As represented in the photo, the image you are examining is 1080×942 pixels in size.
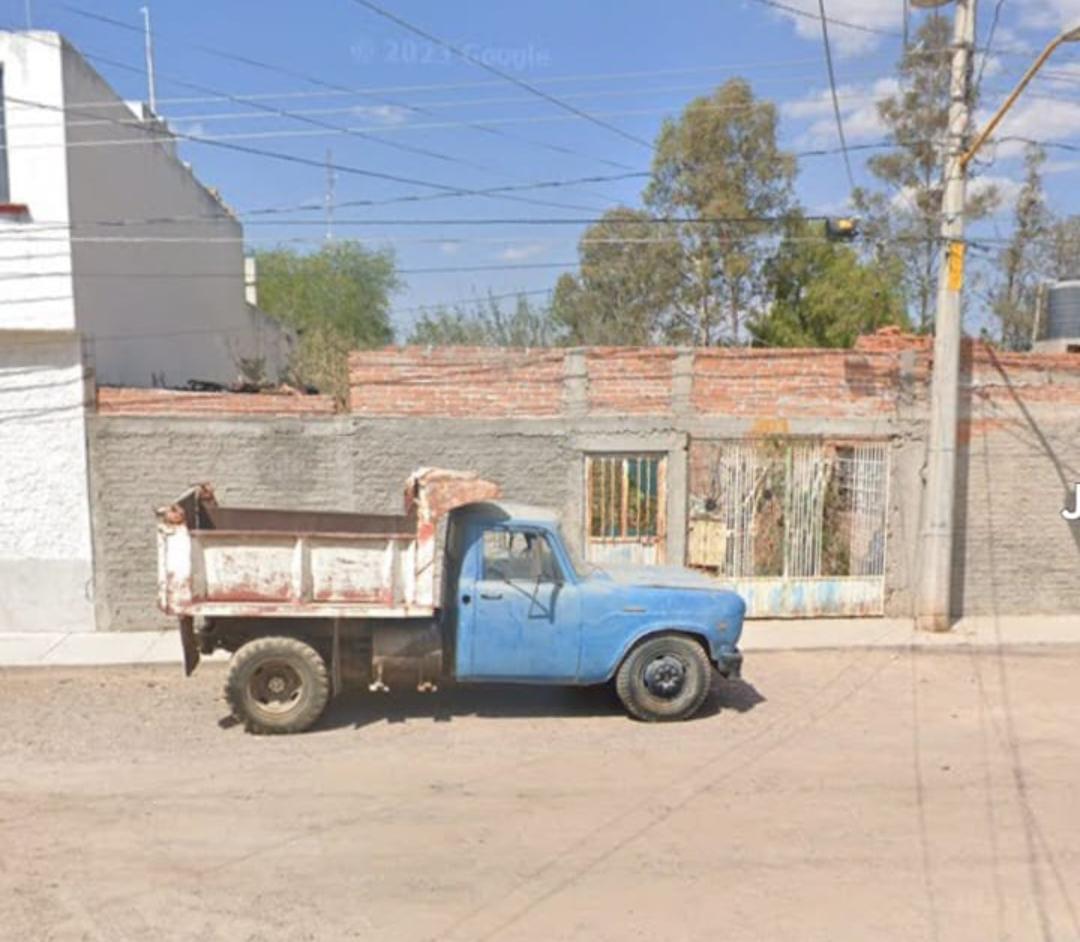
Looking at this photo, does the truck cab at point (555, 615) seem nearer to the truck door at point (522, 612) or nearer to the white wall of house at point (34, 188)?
the truck door at point (522, 612)

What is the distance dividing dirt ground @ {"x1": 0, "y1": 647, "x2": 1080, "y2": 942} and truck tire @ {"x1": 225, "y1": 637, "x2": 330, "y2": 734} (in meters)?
0.16

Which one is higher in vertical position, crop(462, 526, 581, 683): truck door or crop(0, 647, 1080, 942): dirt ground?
crop(462, 526, 581, 683): truck door

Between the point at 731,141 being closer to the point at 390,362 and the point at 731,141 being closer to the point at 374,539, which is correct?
the point at 390,362

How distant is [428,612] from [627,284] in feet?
72.2

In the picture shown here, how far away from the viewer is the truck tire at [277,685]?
6.38 meters

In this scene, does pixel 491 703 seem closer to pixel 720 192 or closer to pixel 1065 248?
pixel 720 192

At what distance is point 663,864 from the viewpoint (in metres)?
4.35

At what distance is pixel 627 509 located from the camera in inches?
398

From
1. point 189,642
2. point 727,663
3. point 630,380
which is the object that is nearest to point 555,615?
point 727,663

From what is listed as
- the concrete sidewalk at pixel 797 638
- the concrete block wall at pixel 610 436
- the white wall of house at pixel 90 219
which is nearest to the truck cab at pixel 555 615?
the concrete sidewalk at pixel 797 638

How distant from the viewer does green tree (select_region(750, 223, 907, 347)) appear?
939 inches

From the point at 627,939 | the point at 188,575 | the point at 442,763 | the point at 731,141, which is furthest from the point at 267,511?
the point at 731,141

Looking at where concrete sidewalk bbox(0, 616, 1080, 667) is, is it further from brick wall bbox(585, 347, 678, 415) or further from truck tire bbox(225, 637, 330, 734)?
brick wall bbox(585, 347, 678, 415)

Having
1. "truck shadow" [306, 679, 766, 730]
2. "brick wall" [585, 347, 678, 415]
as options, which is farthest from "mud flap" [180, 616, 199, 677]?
"brick wall" [585, 347, 678, 415]
